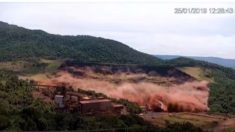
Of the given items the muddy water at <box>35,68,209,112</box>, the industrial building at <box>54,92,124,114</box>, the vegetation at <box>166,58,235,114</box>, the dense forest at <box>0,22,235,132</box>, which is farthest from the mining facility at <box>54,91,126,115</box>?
the vegetation at <box>166,58,235,114</box>

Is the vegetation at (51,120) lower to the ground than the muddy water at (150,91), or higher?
lower

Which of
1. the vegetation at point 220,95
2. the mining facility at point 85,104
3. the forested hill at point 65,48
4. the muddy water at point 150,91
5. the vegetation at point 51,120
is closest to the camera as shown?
the vegetation at point 51,120

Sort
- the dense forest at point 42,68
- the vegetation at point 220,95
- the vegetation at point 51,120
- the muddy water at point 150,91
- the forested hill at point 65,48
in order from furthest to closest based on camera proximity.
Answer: the forested hill at point 65,48, the vegetation at point 220,95, the muddy water at point 150,91, the dense forest at point 42,68, the vegetation at point 51,120

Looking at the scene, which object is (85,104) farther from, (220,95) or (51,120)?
(220,95)

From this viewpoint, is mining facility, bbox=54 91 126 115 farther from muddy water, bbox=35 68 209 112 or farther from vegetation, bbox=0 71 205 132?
muddy water, bbox=35 68 209 112

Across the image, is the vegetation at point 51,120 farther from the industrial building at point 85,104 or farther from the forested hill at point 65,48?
the forested hill at point 65,48

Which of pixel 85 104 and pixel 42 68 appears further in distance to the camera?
pixel 42 68

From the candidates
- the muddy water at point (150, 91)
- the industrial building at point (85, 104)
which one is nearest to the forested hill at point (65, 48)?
the muddy water at point (150, 91)

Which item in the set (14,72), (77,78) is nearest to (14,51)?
(14,72)

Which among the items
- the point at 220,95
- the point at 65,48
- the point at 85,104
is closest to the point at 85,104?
the point at 85,104
